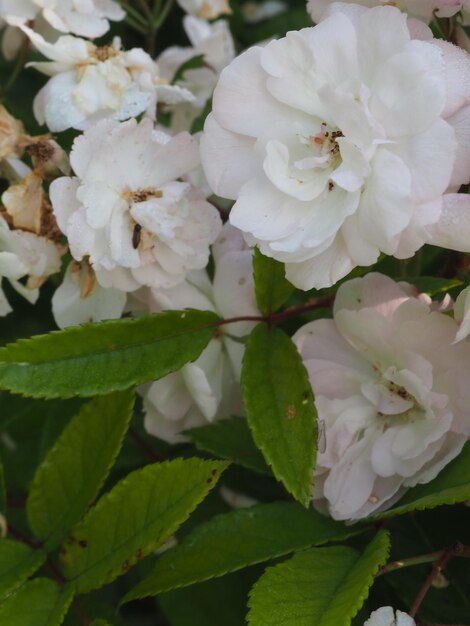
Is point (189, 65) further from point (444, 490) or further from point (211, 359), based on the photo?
point (444, 490)

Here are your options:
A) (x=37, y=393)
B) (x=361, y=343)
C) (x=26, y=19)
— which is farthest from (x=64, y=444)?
(x=26, y=19)

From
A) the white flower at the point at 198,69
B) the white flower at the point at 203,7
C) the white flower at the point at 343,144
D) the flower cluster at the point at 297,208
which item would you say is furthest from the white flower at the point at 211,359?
the white flower at the point at 203,7

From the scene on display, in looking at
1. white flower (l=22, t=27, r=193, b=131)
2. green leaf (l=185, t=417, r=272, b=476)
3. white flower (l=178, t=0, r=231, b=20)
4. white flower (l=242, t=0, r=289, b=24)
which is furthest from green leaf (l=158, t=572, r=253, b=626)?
white flower (l=242, t=0, r=289, b=24)

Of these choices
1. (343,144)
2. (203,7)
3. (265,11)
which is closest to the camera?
(343,144)

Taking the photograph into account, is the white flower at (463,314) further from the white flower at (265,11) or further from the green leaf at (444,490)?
the white flower at (265,11)

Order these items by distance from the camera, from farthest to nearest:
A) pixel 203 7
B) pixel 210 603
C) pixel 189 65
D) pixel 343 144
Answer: pixel 203 7, pixel 189 65, pixel 210 603, pixel 343 144

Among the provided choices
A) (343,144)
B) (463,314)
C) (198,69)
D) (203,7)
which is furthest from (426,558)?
(203,7)

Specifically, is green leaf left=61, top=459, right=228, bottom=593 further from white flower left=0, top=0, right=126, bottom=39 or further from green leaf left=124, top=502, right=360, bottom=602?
white flower left=0, top=0, right=126, bottom=39

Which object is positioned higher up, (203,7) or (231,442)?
(203,7)
